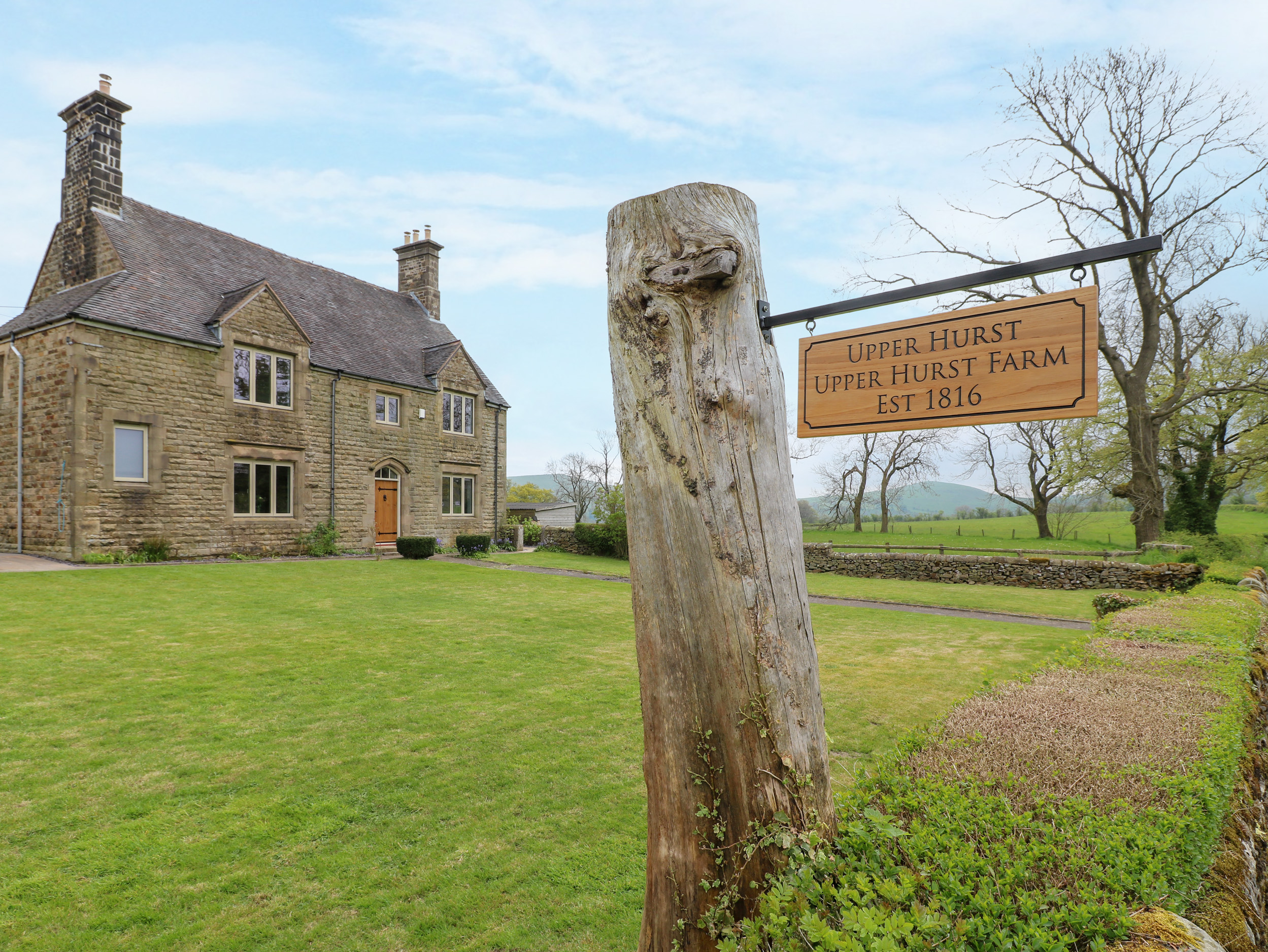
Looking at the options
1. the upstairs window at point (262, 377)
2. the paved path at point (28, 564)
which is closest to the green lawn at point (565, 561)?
the upstairs window at point (262, 377)

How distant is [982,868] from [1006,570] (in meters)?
22.7

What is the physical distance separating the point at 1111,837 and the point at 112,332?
21.3 metres

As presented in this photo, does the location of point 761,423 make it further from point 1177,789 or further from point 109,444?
point 109,444

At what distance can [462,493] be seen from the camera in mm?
27234

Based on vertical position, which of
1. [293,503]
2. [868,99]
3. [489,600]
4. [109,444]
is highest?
[868,99]

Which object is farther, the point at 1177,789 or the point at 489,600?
the point at 489,600

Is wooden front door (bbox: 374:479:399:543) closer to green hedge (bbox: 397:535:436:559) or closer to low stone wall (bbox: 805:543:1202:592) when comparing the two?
green hedge (bbox: 397:535:436:559)

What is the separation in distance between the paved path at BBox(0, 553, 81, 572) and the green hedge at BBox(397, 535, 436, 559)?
832cm

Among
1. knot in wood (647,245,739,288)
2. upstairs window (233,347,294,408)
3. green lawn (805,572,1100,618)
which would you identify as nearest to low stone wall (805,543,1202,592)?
green lawn (805,572,1100,618)

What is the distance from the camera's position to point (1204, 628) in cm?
653

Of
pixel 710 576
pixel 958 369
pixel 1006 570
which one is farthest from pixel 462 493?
pixel 958 369

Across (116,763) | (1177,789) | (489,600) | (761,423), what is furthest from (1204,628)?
(489,600)

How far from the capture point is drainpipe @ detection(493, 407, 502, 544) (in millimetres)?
28703

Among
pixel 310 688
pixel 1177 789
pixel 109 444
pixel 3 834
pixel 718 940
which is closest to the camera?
pixel 718 940
